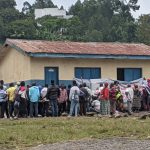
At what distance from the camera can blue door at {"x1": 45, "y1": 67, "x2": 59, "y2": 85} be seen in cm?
2862

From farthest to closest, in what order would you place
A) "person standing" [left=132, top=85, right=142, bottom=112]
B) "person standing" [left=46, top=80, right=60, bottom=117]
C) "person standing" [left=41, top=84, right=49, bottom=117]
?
1. "person standing" [left=132, top=85, right=142, bottom=112]
2. "person standing" [left=41, top=84, right=49, bottom=117]
3. "person standing" [left=46, top=80, right=60, bottom=117]

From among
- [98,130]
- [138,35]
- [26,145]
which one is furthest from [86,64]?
[138,35]

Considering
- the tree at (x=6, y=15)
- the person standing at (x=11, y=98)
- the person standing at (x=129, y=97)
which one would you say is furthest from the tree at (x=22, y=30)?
the person standing at (x=11, y=98)

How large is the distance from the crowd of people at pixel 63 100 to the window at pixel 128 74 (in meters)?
4.56

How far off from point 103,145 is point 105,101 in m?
12.8

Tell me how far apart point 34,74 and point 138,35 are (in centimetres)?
3319

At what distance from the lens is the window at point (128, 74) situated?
31.1 metres

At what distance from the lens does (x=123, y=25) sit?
6300 centimetres

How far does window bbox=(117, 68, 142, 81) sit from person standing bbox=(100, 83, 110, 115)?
6.63 m

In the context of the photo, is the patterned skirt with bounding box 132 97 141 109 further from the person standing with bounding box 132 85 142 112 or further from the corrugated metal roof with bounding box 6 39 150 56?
the corrugated metal roof with bounding box 6 39 150 56

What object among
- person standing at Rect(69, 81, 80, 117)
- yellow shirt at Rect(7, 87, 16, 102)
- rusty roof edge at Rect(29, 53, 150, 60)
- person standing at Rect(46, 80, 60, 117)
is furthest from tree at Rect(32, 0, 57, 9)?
yellow shirt at Rect(7, 87, 16, 102)

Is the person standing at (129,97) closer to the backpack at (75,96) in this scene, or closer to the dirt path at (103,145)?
the backpack at (75,96)

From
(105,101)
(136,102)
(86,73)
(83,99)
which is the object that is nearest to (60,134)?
(83,99)

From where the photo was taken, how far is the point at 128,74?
31.2 m
